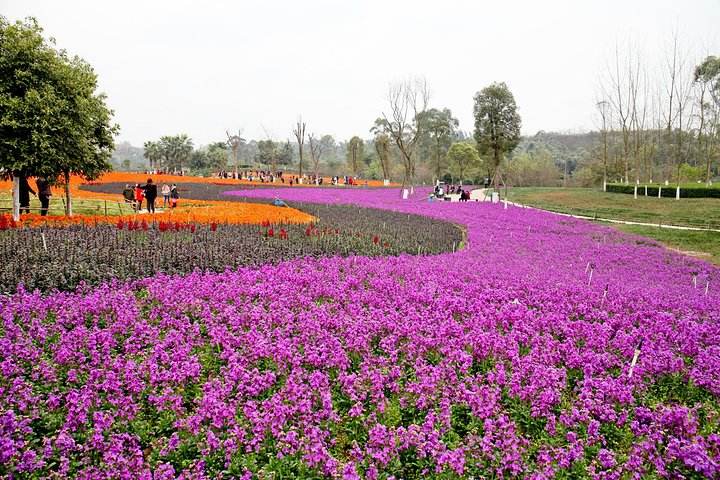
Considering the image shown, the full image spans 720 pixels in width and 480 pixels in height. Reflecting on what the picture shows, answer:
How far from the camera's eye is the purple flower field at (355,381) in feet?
12.2

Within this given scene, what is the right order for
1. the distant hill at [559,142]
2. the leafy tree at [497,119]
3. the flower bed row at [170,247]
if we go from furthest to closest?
1. the distant hill at [559,142]
2. the leafy tree at [497,119]
3. the flower bed row at [170,247]

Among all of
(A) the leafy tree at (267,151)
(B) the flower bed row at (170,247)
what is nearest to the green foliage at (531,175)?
(A) the leafy tree at (267,151)

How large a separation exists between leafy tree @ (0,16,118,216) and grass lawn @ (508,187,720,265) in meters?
22.0

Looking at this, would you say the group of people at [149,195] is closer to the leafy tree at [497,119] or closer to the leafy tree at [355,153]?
the leafy tree at [497,119]

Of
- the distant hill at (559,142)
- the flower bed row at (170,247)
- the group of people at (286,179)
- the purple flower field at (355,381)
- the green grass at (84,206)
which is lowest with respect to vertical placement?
the purple flower field at (355,381)

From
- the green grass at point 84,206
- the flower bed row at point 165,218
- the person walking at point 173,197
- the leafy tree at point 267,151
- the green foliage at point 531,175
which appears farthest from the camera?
the leafy tree at point 267,151

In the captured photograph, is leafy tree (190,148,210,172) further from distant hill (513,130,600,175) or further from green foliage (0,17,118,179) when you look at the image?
green foliage (0,17,118,179)

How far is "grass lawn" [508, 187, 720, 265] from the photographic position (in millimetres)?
18297

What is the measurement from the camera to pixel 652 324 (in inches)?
275

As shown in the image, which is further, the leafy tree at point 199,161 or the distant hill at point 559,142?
the distant hill at point 559,142

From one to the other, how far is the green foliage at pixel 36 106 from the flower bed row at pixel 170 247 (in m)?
3.74

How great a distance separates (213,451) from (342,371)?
5.94 feet

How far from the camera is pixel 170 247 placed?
1064 centimetres

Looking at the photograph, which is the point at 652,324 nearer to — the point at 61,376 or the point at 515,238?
the point at 61,376
